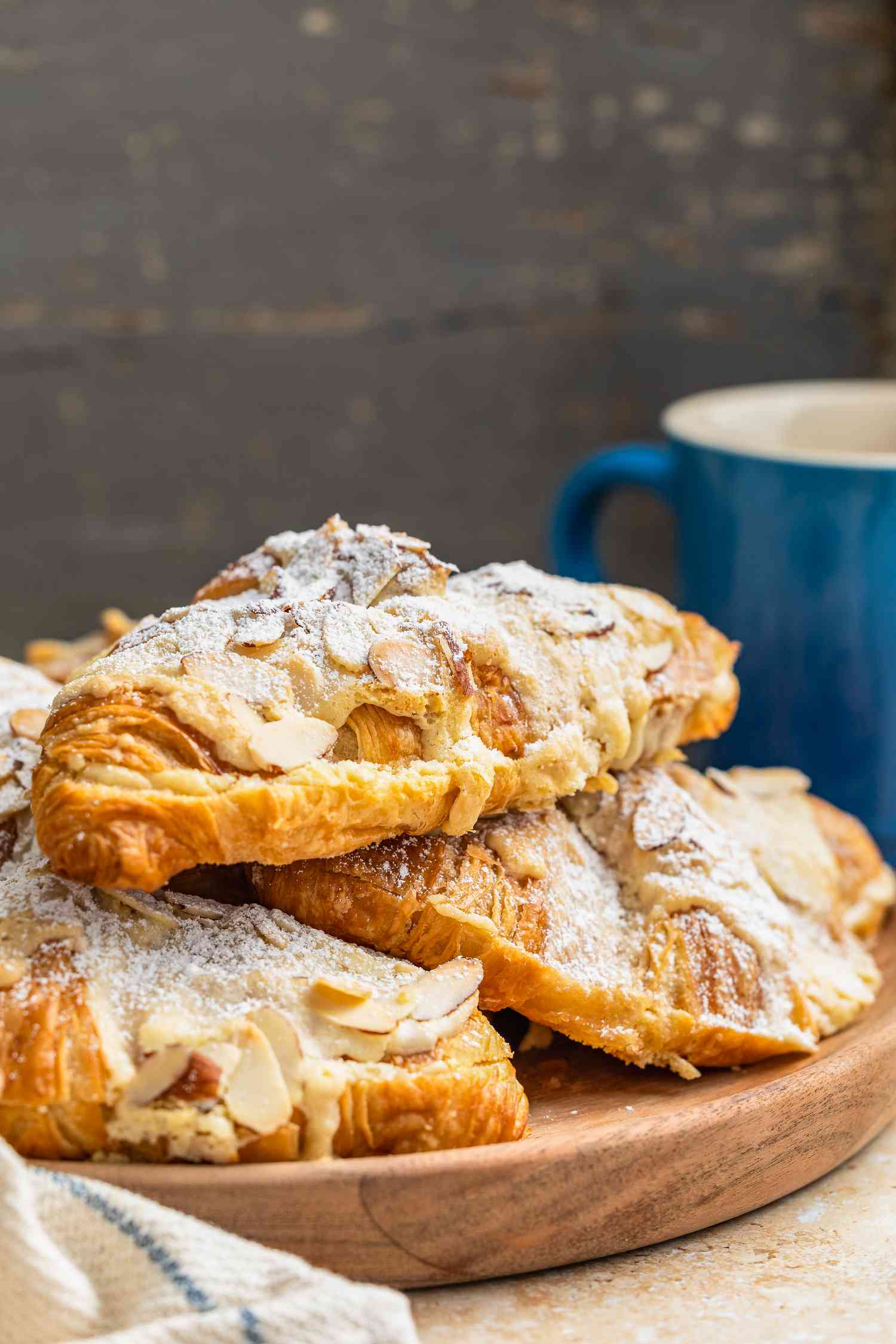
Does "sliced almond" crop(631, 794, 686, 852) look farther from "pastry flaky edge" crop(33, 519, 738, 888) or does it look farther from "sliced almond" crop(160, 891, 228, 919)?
"sliced almond" crop(160, 891, 228, 919)

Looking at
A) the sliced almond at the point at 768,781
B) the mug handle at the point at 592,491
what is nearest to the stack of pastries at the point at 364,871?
the sliced almond at the point at 768,781

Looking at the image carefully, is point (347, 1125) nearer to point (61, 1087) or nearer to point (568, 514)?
point (61, 1087)

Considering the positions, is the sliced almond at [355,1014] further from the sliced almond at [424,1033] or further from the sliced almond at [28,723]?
the sliced almond at [28,723]

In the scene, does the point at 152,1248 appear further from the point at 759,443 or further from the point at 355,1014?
the point at 759,443

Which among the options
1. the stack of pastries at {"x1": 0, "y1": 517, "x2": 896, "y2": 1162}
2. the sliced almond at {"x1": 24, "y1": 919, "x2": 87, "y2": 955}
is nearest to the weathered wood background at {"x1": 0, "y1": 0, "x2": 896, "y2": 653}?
the stack of pastries at {"x1": 0, "y1": 517, "x2": 896, "y2": 1162}

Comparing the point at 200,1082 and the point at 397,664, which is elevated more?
the point at 397,664

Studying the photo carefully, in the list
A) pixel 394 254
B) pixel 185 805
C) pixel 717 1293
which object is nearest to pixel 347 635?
pixel 185 805
